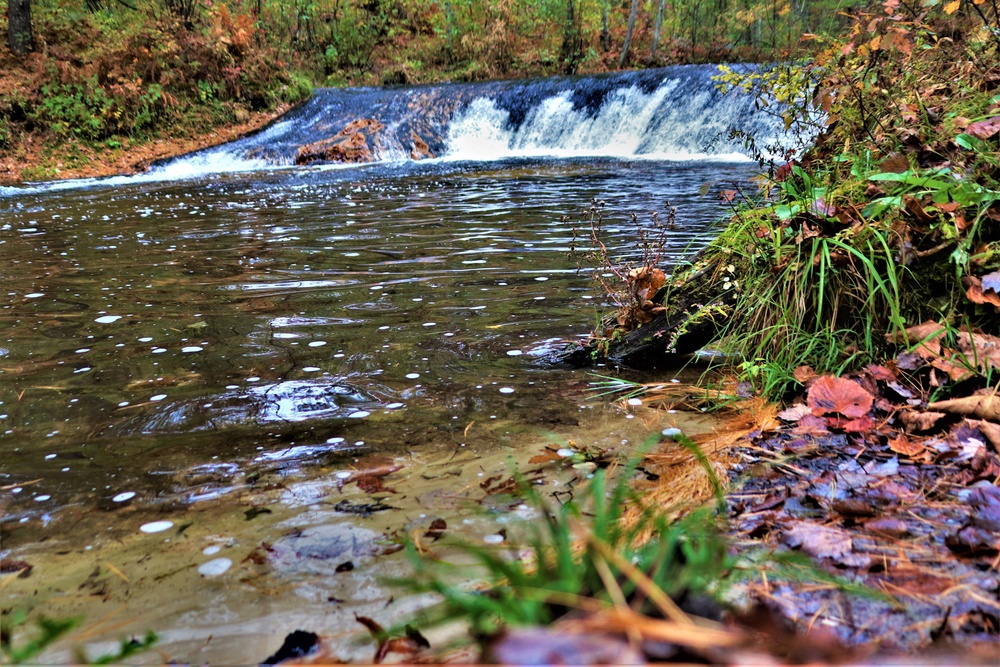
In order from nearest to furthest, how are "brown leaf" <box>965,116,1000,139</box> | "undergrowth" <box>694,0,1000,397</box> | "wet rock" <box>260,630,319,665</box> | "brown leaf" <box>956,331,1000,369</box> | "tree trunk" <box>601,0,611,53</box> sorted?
"wet rock" <box>260,630,319,665</box>, "brown leaf" <box>956,331,1000,369</box>, "undergrowth" <box>694,0,1000,397</box>, "brown leaf" <box>965,116,1000,139</box>, "tree trunk" <box>601,0,611,53</box>

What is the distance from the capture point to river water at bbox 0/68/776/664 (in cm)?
176

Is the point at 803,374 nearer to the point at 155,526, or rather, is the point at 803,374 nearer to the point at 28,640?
the point at 155,526

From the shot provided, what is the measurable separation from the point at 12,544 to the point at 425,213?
→ 7.14 metres

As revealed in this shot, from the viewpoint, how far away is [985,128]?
9.39 feet

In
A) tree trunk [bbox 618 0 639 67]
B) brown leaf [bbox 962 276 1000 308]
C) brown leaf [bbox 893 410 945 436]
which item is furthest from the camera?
tree trunk [bbox 618 0 639 67]

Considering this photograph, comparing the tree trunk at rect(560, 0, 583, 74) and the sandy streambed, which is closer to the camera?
the sandy streambed

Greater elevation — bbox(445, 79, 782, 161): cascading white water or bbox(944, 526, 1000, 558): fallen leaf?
bbox(445, 79, 782, 161): cascading white water

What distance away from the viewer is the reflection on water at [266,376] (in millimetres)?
2094

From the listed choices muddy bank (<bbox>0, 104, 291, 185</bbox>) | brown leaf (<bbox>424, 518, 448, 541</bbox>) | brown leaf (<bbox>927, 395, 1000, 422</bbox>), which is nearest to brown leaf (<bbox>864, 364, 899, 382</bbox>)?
brown leaf (<bbox>927, 395, 1000, 422</bbox>)

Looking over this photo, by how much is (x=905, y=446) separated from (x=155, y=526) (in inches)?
97.5

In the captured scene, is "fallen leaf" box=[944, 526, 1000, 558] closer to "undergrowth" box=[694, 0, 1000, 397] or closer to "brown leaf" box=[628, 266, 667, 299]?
"undergrowth" box=[694, 0, 1000, 397]

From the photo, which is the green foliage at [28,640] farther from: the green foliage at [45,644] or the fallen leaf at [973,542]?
the fallen leaf at [973,542]

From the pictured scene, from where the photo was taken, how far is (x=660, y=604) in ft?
2.49

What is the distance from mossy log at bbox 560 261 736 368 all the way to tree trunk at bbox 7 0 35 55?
67.5 ft
